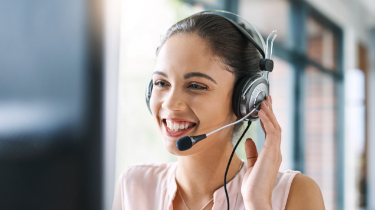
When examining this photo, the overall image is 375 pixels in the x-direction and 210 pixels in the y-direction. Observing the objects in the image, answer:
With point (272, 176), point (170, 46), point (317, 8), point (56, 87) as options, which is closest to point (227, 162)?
point (272, 176)

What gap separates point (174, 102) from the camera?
0.91 m

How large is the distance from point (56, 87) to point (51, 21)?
0.79 feet

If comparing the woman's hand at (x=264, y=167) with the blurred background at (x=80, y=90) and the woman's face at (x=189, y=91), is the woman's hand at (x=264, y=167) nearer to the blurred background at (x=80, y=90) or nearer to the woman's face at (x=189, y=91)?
the woman's face at (x=189, y=91)

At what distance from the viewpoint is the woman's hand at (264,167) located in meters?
Result: 0.89

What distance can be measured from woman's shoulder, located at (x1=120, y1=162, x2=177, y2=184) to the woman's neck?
12 cm

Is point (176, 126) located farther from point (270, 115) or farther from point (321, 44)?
point (321, 44)

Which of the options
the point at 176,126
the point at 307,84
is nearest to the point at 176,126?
the point at 176,126

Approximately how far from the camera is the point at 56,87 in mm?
1186

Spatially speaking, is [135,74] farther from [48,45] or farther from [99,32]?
[48,45]

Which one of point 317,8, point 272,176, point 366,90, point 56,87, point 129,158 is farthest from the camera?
point 366,90

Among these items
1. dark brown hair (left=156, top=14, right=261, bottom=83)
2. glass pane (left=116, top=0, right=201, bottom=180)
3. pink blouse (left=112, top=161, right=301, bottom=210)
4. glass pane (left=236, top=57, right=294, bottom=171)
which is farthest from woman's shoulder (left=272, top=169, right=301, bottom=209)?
glass pane (left=236, top=57, right=294, bottom=171)

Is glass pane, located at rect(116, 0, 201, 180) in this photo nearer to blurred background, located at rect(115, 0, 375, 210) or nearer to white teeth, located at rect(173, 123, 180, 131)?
blurred background, located at rect(115, 0, 375, 210)

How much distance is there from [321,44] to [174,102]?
14.8ft

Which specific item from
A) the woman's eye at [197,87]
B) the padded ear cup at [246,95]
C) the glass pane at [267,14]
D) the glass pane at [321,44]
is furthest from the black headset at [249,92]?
the glass pane at [321,44]
